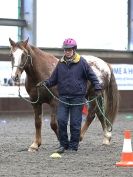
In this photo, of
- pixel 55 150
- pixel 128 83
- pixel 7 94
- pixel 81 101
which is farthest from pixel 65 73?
pixel 128 83

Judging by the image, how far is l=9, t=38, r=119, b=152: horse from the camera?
10.0 m

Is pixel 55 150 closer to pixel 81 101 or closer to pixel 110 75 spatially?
pixel 81 101

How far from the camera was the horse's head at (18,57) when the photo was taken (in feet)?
32.2

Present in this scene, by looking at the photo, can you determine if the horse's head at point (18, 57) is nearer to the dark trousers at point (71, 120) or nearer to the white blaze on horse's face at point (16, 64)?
the white blaze on horse's face at point (16, 64)

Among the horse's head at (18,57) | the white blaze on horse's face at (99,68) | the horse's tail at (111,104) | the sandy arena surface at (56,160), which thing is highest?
the horse's head at (18,57)

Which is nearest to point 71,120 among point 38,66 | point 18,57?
point 38,66

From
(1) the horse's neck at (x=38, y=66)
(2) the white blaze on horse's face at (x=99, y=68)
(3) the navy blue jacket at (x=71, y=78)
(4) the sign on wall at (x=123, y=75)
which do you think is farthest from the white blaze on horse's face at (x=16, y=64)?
(4) the sign on wall at (x=123, y=75)

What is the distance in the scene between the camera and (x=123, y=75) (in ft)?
66.9

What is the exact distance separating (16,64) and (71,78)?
94 cm

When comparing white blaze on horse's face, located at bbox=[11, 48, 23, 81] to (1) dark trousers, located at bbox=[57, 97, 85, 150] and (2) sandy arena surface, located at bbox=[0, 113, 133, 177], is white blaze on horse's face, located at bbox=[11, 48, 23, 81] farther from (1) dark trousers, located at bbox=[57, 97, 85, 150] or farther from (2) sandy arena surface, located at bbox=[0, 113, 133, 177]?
(2) sandy arena surface, located at bbox=[0, 113, 133, 177]

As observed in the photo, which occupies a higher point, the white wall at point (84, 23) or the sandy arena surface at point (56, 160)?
the white wall at point (84, 23)

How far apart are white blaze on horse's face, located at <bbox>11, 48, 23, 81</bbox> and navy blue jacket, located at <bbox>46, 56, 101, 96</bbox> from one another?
53 cm

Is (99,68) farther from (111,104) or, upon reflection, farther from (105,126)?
(105,126)

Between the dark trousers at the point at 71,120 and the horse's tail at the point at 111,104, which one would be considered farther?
the horse's tail at the point at 111,104
